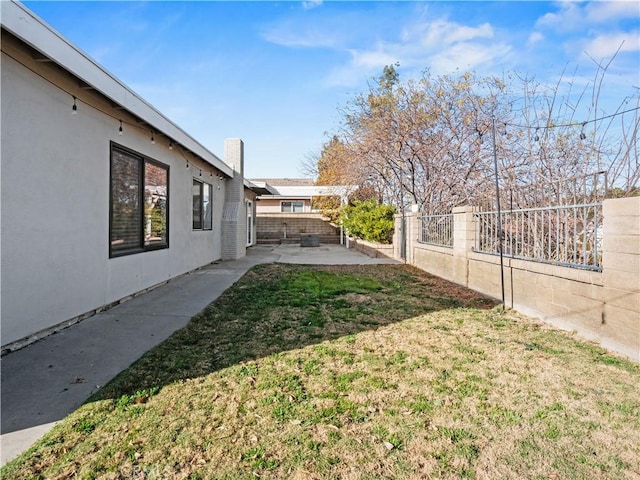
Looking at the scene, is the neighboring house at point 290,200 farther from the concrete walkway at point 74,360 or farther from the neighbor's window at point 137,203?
the concrete walkway at point 74,360

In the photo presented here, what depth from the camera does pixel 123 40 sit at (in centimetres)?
642

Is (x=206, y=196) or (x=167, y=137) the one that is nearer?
(x=167, y=137)

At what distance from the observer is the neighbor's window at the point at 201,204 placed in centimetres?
943

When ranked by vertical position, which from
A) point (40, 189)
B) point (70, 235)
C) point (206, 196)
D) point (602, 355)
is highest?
point (206, 196)

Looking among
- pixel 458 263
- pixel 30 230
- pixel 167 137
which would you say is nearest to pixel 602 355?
pixel 458 263

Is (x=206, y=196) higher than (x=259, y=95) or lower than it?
lower

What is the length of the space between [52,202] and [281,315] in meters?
3.11

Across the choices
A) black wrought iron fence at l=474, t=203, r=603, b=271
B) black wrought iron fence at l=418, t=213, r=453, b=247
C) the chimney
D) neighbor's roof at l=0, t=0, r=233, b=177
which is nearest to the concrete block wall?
black wrought iron fence at l=474, t=203, r=603, b=271

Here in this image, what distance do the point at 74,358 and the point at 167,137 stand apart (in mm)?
4937

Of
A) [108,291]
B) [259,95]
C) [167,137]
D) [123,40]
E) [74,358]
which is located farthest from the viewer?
[259,95]

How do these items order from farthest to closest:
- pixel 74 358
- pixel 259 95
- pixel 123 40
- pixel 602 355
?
pixel 259 95, pixel 123 40, pixel 602 355, pixel 74 358

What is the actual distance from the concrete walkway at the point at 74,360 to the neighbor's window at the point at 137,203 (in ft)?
3.49

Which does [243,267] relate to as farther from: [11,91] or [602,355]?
[602,355]

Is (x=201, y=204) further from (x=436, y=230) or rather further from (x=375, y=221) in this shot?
(x=375, y=221)
